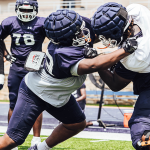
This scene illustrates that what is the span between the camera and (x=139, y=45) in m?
2.29

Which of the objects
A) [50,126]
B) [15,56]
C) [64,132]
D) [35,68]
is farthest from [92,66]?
[50,126]

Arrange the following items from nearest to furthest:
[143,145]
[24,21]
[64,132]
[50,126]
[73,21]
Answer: [143,145], [73,21], [64,132], [24,21], [50,126]

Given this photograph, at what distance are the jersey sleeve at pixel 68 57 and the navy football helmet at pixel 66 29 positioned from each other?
0.32 ft

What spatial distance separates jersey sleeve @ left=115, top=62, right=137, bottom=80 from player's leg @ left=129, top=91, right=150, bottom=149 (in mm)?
193

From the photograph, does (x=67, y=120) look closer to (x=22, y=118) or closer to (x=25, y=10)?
(x=22, y=118)

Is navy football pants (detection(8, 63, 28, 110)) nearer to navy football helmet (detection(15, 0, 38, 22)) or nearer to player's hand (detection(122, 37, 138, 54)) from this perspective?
navy football helmet (detection(15, 0, 38, 22))

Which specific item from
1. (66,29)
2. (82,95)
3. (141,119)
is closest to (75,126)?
(141,119)

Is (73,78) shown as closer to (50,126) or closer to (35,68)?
(35,68)

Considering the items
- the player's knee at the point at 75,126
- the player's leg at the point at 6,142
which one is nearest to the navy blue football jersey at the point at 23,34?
the player's knee at the point at 75,126

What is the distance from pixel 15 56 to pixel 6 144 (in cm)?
157

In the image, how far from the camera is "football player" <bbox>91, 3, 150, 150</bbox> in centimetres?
229

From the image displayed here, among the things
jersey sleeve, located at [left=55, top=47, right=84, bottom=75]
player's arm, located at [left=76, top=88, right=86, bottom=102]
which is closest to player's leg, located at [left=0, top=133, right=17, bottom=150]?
jersey sleeve, located at [left=55, top=47, right=84, bottom=75]

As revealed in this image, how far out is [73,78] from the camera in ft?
8.79

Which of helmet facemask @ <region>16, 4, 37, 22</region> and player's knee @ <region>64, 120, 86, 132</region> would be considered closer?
player's knee @ <region>64, 120, 86, 132</region>
